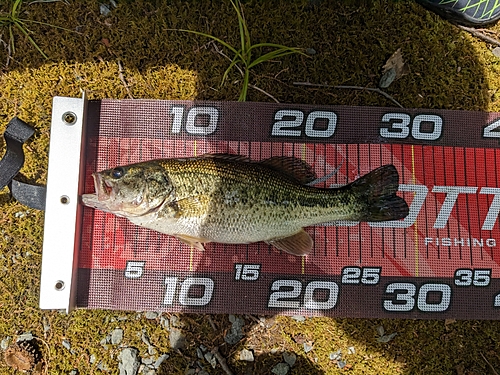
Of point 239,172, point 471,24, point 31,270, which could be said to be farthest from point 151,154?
point 471,24

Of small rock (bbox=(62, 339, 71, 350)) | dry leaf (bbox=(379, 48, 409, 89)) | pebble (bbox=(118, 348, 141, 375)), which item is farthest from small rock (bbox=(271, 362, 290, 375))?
dry leaf (bbox=(379, 48, 409, 89))

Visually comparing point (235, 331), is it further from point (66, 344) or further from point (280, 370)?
point (66, 344)

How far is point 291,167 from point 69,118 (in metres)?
2.10

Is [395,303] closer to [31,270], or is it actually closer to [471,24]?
[471,24]

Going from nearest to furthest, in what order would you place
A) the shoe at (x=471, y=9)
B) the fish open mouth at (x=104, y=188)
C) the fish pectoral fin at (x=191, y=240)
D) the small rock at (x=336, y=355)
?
the fish open mouth at (x=104, y=188) < the fish pectoral fin at (x=191, y=240) < the small rock at (x=336, y=355) < the shoe at (x=471, y=9)

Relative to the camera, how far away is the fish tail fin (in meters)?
3.40

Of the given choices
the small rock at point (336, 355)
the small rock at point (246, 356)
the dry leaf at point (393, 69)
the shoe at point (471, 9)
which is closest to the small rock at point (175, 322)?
the small rock at point (246, 356)

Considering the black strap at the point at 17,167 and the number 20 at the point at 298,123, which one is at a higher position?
the number 20 at the point at 298,123

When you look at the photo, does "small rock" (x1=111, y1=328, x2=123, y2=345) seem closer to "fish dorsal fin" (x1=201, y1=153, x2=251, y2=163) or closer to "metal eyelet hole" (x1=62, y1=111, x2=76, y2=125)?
"fish dorsal fin" (x1=201, y1=153, x2=251, y2=163)

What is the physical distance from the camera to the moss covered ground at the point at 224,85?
3689 millimetres

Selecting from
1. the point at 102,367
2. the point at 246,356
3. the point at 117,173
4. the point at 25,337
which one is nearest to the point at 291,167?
the point at 117,173

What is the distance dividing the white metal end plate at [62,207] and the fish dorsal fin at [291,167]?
5.66ft

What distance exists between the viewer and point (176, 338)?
3695 millimetres

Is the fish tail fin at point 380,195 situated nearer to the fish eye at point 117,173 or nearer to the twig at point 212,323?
the twig at point 212,323
